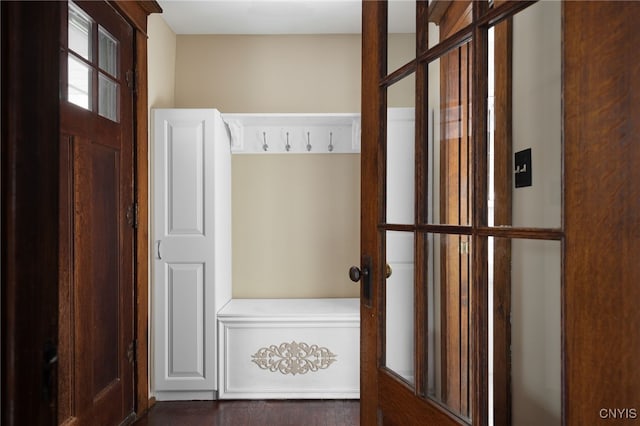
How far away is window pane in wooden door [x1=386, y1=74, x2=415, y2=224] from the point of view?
49.2 inches

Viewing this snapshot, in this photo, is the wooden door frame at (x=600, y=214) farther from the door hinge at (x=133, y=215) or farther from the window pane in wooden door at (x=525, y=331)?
the door hinge at (x=133, y=215)

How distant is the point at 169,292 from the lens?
10.1 feet

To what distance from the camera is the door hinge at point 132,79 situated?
280 cm

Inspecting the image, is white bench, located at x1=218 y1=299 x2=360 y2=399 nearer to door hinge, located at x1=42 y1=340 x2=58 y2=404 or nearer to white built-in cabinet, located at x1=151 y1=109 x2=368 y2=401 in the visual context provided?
white built-in cabinet, located at x1=151 y1=109 x2=368 y2=401

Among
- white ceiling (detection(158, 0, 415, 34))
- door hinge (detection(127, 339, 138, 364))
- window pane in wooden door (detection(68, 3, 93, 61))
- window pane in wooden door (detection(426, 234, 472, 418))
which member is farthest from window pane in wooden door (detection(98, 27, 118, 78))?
window pane in wooden door (detection(426, 234, 472, 418))

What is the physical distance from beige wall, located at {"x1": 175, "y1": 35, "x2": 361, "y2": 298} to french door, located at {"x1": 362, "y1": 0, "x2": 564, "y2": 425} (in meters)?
2.18

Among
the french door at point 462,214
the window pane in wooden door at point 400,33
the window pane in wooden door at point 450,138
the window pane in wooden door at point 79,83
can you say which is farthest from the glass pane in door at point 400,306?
the window pane in wooden door at point 79,83

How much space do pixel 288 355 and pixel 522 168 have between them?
2.47m

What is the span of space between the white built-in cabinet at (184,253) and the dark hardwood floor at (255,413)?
0.13 m

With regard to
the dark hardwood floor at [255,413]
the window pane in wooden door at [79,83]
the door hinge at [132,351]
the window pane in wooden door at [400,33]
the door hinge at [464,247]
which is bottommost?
the dark hardwood floor at [255,413]

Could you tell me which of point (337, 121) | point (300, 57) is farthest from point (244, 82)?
point (337, 121)

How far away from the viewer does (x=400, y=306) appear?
1289mm

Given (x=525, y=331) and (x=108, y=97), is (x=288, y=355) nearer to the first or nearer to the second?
(x=108, y=97)

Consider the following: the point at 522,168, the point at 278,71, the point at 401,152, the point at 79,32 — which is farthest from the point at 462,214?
the point at 278,71
